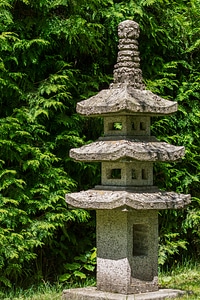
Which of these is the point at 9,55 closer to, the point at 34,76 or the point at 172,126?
the point at 34,76

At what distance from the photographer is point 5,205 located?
32.0 feet

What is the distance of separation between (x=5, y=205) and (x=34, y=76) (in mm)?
1989

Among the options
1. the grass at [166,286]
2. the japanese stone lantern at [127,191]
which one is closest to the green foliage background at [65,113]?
the grass at [166,286]

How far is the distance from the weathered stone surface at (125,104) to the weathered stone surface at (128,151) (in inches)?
14.4

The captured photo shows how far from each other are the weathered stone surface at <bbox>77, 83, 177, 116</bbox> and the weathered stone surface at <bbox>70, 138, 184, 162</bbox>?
365mm

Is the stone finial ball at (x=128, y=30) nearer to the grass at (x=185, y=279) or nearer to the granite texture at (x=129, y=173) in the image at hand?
the granite texture at (x=129, y=173)

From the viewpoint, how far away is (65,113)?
35.1 ft

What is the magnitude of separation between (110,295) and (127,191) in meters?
1.23

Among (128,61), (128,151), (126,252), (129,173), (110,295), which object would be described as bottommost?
(110,295)

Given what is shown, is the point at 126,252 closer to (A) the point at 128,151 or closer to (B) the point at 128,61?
(A) the point at 128,151

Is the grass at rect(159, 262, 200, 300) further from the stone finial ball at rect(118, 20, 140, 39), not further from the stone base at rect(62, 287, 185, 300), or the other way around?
the stone finial ball at rect(118, 20, 140, 39)

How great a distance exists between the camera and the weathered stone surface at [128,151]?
7.98 metres

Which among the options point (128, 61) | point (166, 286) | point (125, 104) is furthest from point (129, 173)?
point (166, 286)

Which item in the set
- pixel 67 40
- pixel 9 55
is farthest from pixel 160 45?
pixel 9 55
